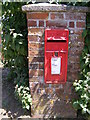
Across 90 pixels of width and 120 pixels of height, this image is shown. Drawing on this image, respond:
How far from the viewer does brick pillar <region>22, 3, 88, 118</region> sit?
275cm

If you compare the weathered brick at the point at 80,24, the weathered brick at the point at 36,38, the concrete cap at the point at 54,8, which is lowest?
the weathered brick at the point at 36,38

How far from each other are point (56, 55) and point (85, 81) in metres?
0.50

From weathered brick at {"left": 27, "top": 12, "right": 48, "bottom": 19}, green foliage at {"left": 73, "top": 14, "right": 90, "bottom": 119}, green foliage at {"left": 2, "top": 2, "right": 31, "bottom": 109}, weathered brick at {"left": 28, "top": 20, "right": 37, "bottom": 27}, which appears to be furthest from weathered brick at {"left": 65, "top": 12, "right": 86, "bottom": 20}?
green foliage at {"left": 2, "top": 2, "right": 31, "bottom": 109}

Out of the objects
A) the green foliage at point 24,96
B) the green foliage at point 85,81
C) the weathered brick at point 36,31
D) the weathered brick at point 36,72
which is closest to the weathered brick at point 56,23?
the weathered brick at point 36,31

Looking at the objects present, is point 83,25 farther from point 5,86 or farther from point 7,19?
point 5,86

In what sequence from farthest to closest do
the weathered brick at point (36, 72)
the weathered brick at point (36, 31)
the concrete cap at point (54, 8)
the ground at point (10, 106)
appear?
the ground at point (10, 106), the weathered brick at point (36, 72), the weathered brick at point (36, 31), the concrete cap at point (54, 8)

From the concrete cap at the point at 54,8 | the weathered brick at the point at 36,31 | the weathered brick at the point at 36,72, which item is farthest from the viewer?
the weathered brick at the point at 36,72

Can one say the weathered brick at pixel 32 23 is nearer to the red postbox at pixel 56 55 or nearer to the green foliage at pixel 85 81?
the red postbox at pixel 56 55

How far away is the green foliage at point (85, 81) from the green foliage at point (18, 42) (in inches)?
29.0

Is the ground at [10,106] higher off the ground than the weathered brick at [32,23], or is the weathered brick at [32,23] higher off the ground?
the weathered brick at [32,23]

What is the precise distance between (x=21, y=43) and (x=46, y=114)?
1.11 m

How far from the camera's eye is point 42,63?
9.73 feet

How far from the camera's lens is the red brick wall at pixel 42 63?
9.11ft

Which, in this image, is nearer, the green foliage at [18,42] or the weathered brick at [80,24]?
the weathered brick at [80,24]
